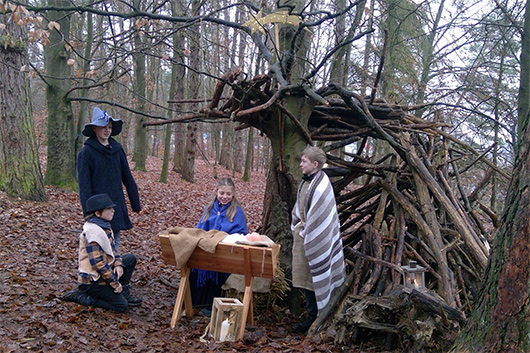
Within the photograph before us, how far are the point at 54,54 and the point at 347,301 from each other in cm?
974

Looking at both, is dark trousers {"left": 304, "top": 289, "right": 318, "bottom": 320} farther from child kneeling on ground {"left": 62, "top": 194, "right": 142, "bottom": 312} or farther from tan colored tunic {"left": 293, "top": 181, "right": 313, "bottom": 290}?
child kneeling on ground {"left": 62, "top": 194, "right": 142, "bottom": 312}

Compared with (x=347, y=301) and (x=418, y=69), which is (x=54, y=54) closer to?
(x=347, y=301)

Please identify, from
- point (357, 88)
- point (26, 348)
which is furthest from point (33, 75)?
point (357, 88)

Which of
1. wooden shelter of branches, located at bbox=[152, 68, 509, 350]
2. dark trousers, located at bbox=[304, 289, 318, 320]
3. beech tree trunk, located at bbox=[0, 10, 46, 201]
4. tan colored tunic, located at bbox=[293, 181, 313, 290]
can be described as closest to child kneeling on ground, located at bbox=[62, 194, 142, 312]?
wooden shelter of branches, located at bbox=[152, 68, 509, 350]

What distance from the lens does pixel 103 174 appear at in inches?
186

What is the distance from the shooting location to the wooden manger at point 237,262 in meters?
4.18

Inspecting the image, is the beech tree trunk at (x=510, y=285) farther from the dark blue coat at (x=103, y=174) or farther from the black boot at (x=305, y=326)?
the dark blue coat at (x=103, y=174)

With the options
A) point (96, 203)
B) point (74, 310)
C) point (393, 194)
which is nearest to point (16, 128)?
point (96, 203)

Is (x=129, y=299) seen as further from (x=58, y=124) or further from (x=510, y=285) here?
(x=58, y=124)

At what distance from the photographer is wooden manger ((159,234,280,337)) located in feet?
13.7

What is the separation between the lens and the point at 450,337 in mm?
3496

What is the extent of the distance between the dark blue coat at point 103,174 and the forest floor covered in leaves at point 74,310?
1.06 m

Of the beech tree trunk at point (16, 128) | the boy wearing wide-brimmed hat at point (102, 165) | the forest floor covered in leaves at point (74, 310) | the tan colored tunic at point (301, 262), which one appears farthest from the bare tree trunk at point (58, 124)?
the tan colored tunic at point (301, 262)

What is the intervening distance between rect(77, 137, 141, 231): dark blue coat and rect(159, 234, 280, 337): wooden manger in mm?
721
